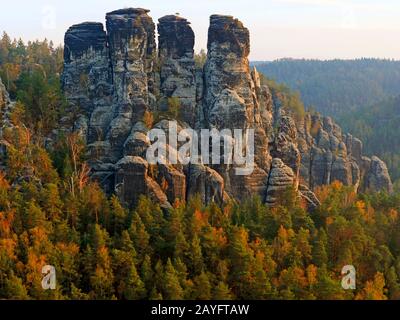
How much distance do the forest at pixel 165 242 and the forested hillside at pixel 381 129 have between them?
66136 mm

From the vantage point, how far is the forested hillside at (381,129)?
124m

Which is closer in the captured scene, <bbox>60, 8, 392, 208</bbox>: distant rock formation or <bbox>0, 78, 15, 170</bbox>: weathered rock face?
<bbox>0, 78, 15, 170</bbox>: weathered rock face

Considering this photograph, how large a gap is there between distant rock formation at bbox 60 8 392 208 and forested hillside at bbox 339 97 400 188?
58423mm

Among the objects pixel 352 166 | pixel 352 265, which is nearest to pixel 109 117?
pixel 352 265

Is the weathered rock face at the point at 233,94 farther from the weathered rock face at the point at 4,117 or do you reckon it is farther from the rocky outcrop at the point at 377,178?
the rocky outcrop at the point at 377,178

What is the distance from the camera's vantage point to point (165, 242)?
47.2 m

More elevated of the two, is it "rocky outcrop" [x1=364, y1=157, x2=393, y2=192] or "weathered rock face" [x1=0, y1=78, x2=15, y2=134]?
"weathered rock face" [x1=0, y1=78, x2=15, y2=134]

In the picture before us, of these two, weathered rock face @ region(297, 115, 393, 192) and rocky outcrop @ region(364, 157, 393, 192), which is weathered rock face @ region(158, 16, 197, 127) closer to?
weathered rock face @ region(297, 115, 393, 192)

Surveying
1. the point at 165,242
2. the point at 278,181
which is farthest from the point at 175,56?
the point at 165,242

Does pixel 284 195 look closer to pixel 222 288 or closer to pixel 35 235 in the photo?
pixel 222 288

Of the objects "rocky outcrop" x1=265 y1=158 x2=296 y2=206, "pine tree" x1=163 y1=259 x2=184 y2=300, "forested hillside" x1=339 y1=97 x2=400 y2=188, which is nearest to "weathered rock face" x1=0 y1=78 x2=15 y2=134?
"pine tree" x1=163 y1=259 x2=184 y2=300

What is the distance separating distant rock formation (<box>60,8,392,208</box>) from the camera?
186 ft

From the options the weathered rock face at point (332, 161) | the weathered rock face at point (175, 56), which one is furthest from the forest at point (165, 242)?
the weathered rock face at point (332, 161)
